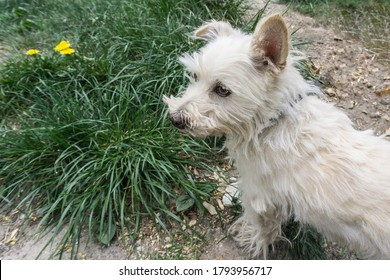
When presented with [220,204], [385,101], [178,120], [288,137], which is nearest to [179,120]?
[178,120]

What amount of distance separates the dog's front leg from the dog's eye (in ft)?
2.81

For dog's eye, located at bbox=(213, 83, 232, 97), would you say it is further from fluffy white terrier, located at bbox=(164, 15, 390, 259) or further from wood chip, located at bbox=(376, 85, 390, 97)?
wood chip, located at bbox=(376, 85, 390, 97)

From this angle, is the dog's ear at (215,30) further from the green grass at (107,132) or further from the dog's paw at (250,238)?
the dog's paw at (250,238)

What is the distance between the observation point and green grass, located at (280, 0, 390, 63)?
491 centimetres

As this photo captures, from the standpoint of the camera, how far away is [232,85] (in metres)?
2.12

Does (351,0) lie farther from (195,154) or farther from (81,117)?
(81,117)

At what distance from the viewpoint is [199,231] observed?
10.1 feet

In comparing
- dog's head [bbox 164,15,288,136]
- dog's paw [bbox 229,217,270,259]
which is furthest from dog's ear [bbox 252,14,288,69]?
dog's paw [bbox 229,217,270,259]

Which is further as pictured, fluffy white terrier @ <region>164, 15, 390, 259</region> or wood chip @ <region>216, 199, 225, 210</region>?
wood chip @ <region>216, 199, 225, 210</region>

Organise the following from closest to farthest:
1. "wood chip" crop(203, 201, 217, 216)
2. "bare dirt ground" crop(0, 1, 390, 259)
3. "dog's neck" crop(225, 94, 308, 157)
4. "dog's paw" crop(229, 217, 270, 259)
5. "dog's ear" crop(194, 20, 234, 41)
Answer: "dog's neck" crop(225, 94, 308, 157), "dog's ear" crop(194, 20, 234, 41), "dog's paw" crop(229, 217, 270, 259), "bare dirt ground" crop(0, 1, 390, 259), "wood chip" crop(203, 201, 217, 216)

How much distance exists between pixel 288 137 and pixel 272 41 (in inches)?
22.9

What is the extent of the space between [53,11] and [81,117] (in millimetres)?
2432

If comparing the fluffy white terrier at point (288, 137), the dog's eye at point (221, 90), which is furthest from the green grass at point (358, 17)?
the dog's eye at point (221, 90)

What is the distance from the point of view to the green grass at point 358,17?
4907mm
